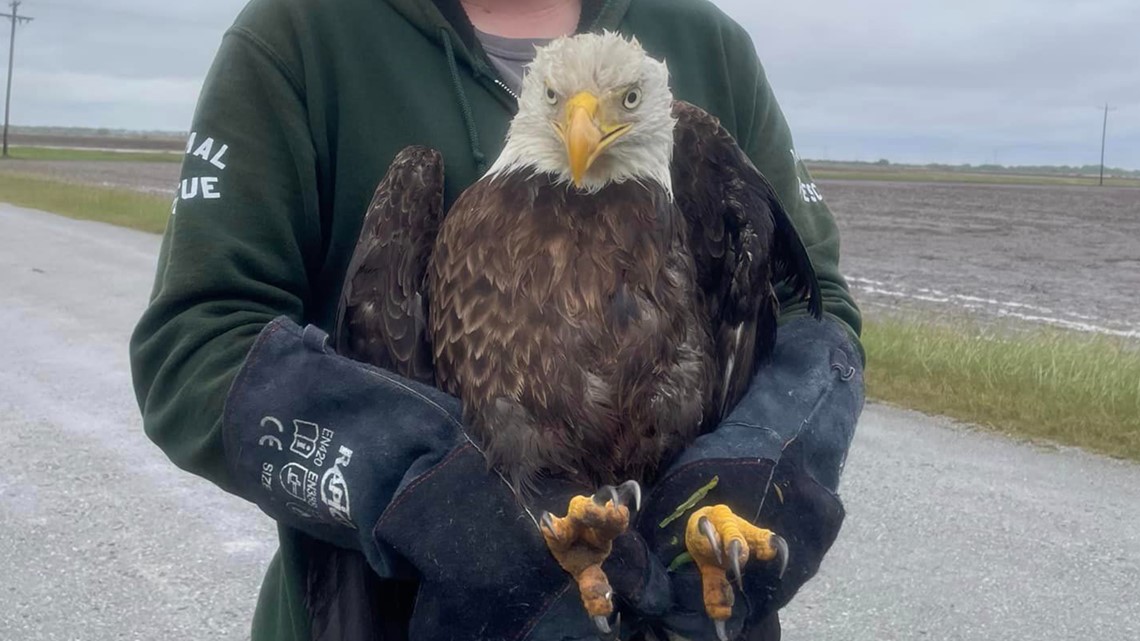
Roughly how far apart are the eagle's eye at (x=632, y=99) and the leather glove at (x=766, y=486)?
2.00 ft

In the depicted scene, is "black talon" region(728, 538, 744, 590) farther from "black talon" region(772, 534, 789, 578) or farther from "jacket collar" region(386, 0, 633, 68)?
"jacket collar" region(386, 0, 633, 68)

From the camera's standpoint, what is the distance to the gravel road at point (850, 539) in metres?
4.70

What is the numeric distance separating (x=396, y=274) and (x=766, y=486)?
2.51 ft

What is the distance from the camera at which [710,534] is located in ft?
6.24

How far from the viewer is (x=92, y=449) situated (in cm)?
659

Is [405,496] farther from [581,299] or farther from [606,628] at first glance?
[581,299]

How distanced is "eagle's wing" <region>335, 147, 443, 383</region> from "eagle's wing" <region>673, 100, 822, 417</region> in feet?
1.63

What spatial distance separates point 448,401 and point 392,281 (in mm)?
275

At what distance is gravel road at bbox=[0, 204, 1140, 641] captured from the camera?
470cm

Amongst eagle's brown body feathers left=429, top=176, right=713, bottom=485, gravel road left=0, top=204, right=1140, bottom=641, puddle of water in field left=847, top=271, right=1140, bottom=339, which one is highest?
eagle's brown body feathers left=429, top=176, right=713, bottom=485

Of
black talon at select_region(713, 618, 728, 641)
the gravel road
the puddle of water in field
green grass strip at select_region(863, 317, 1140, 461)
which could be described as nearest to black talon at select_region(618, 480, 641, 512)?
black talon at select_region(713, 618, 728, 641)

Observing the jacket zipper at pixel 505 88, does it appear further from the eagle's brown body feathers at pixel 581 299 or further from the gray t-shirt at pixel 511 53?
the eagle's brown body feathers at pixel 581 299

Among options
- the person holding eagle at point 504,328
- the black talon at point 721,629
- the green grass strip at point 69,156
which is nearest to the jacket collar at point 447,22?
the person holding eagle at point 504,328

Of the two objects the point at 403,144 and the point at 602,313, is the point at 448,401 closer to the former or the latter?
the point at 602,313
